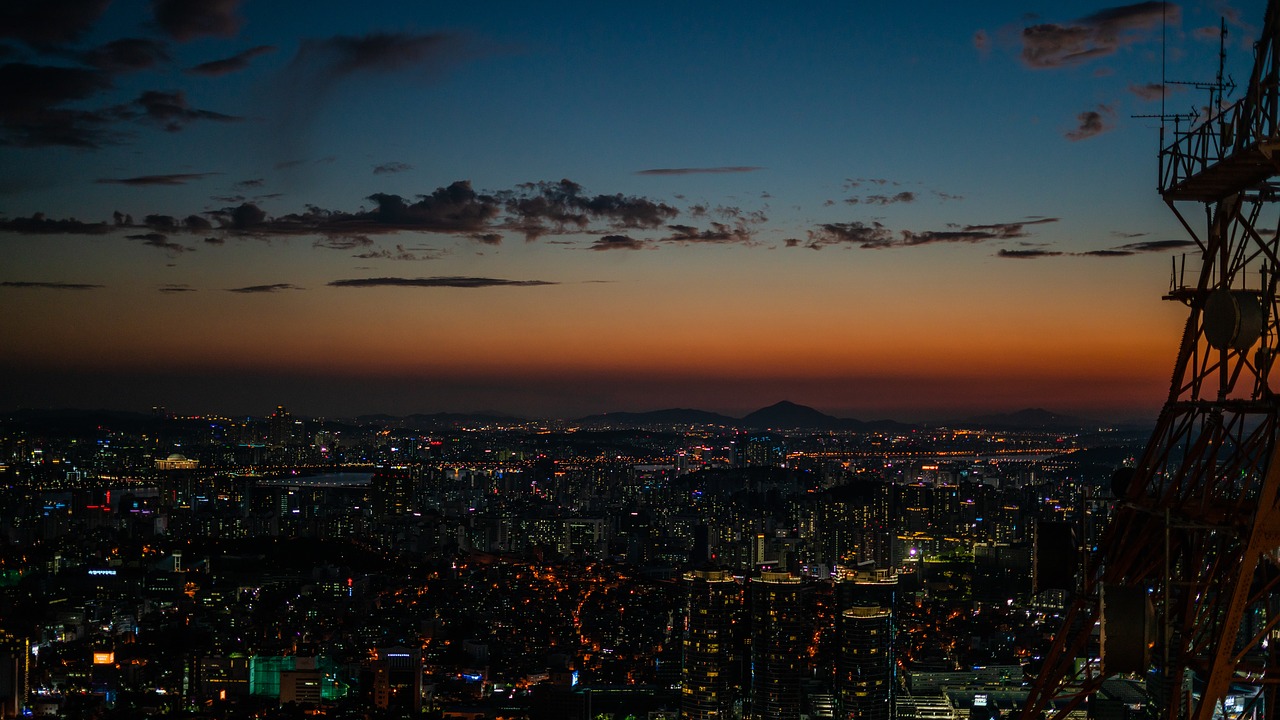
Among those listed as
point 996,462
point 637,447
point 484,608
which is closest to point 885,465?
point 996,462

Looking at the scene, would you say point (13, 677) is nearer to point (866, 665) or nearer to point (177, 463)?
point (866, 665)

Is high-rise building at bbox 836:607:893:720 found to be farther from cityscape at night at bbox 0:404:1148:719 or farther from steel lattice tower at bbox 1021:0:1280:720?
steel lattice tower at bbox 1021:0:1280:720

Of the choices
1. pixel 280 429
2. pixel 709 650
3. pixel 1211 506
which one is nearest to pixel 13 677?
pixel 709 650

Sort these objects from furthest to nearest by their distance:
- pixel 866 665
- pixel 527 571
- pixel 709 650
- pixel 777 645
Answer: pixel 527 571
pixel 709 650
pixel 777 645
pixel 866 665

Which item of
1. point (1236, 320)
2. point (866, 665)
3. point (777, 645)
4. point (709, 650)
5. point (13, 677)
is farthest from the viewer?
point (709, 650)

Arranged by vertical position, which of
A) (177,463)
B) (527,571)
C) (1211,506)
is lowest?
(527,571)

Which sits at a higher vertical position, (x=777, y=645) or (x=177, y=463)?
(x=177, y=463)

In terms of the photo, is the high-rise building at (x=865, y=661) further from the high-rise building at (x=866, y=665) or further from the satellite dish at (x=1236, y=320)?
the satellite dish at (x=1236, y=320)

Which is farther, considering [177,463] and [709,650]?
[177,463]
